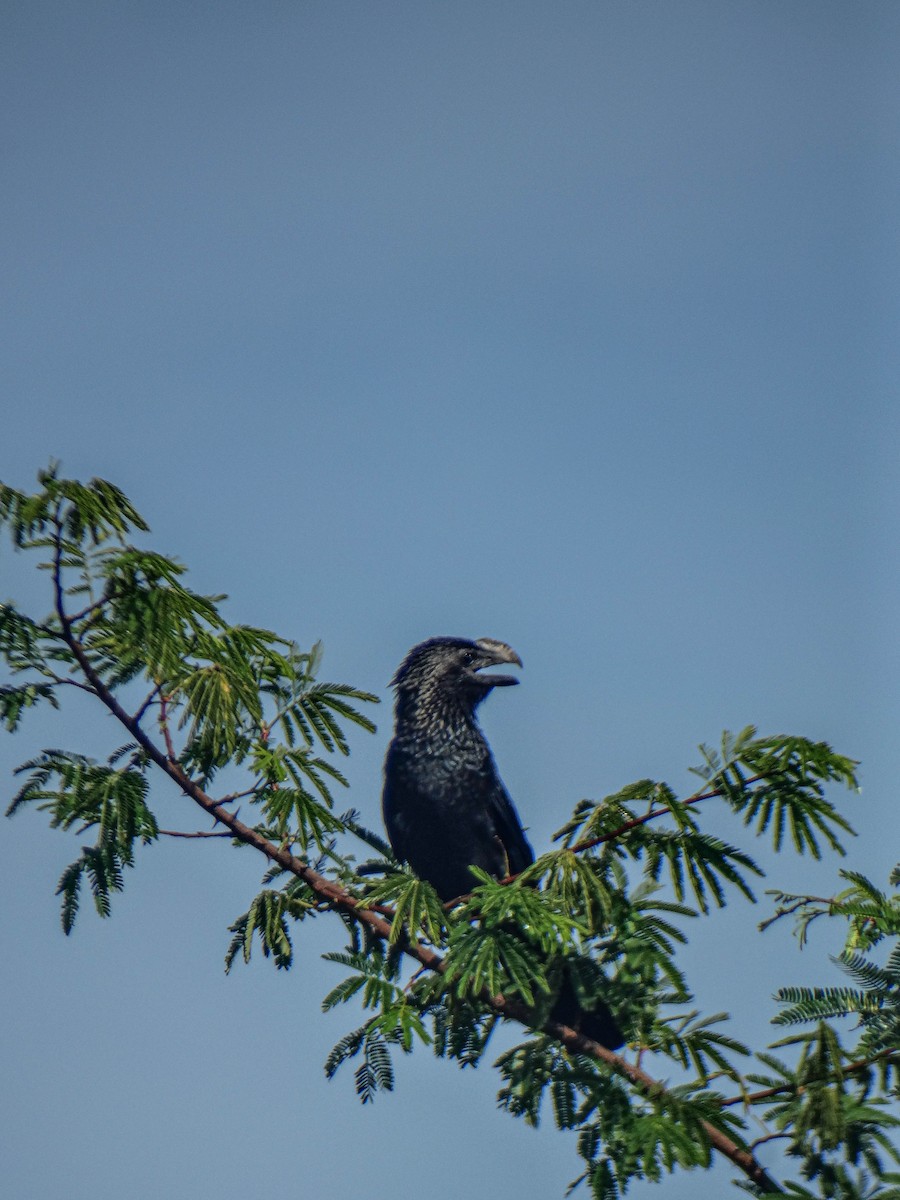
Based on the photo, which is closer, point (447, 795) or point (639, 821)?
point (639, 821)

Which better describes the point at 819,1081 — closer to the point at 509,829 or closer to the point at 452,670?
the point at 509,829

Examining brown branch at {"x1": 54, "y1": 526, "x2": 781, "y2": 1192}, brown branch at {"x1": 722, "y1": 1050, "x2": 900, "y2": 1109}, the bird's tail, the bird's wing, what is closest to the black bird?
the bird's wing

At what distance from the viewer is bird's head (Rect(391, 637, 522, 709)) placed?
597 cm

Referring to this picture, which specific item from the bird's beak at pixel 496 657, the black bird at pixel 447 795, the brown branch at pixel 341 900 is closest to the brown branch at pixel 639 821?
the brown branch at pixel 341 900

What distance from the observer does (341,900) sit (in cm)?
358

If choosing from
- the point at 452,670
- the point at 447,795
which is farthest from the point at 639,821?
the point at 452,670

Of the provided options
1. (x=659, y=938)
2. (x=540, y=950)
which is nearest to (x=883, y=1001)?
(x=659, y=938)

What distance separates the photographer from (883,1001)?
11.7ft

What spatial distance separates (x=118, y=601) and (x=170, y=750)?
0.46m

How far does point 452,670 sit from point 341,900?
8.46 feet

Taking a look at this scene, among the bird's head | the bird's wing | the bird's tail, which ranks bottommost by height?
the bird's tail

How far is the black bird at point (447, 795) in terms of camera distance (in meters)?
5.38

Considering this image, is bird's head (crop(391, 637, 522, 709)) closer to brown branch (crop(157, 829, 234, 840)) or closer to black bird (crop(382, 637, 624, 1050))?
black bird (crop(382, 637, 624, 1050))

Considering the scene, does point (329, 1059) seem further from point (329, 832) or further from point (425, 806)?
point (425, 806)
